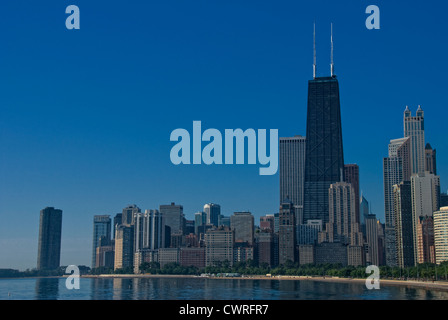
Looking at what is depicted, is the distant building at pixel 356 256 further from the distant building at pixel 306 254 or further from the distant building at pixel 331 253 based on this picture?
the distant building at pixel 306 254

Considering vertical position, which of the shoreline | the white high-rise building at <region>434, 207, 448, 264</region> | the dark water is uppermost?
the white high-rise building at <region>434, 207, 448, 264</region>

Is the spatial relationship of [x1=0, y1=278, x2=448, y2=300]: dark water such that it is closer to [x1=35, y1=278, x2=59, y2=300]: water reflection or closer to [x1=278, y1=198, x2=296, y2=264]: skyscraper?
[x1=35, y1=278, x2=59, y2=300]: water reflection

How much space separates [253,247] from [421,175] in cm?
6409

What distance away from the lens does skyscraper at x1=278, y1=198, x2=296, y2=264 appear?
18400 centimetres

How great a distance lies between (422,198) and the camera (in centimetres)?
15012

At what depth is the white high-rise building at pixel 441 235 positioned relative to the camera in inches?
5148

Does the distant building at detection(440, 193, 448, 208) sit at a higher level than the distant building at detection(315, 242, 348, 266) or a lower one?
higher

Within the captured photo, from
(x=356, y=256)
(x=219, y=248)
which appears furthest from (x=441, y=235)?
(x=219, y=248)

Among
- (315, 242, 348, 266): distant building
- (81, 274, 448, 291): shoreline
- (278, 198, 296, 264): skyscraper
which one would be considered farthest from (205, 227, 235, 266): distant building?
(315, 242, 348, 266): distant building

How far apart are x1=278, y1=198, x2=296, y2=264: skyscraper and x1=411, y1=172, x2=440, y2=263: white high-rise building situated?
156ft

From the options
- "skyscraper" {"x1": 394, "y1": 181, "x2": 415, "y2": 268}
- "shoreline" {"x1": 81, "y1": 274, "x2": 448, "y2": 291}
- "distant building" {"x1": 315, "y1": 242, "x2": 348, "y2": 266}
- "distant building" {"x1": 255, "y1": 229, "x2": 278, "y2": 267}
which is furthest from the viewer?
"distant building" {"x1": 255, "y1": 229, "x2": 278, "y2": 267}

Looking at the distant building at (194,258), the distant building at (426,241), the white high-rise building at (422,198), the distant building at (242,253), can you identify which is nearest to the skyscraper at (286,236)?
the distant building at (242,253)

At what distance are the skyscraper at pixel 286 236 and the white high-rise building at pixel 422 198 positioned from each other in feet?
156
